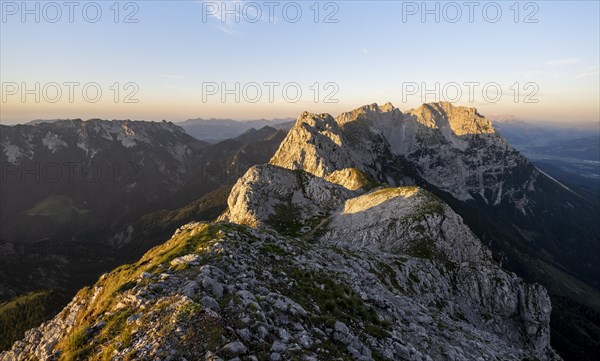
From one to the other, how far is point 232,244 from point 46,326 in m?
20.3

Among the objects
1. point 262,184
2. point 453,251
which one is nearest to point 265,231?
point 453,251

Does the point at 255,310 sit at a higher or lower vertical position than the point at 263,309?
higher

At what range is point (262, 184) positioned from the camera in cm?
10862

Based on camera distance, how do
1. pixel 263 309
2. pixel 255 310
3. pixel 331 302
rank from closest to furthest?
pixel 255 310
pixel 263 309
pixel 331 302

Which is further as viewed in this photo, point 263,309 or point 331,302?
point 331,302

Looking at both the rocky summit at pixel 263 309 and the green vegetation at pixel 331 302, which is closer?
the rocky summit at pixel 263 309

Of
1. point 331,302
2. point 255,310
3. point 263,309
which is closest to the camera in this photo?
point 255,310

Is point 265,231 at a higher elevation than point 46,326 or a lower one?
higher

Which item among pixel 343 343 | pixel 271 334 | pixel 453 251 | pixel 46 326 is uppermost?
pixel 271 334

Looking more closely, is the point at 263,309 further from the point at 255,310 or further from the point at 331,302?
the point at 331,302

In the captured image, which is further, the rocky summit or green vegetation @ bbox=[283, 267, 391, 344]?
green vegetation @ bbox=[283, 267, 391, 344]

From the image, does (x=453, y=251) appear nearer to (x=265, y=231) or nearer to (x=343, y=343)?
(x=265, y=231)

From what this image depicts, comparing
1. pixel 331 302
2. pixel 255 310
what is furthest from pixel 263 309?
pixel 331 302

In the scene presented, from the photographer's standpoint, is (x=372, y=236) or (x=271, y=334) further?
(x=372, y=236)
